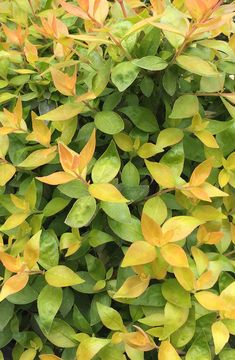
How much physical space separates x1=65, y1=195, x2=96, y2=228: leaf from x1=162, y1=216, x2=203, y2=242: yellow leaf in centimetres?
12

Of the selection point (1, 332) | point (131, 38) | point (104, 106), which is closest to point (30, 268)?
point (1, 332)

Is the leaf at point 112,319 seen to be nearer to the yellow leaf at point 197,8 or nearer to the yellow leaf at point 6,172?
the yellow leaf at point 6,172

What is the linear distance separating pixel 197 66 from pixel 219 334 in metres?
0.43

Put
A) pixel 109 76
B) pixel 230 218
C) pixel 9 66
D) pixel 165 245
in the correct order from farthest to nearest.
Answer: pixel 9 66 → pixel 230 218 → pixel 109 76 → pixel 165 245

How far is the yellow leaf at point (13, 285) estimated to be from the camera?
2.63 feet

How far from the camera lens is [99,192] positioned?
31.7 inches

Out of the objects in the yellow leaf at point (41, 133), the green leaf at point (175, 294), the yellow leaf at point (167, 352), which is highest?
the yellow leaf at point (41, 133)

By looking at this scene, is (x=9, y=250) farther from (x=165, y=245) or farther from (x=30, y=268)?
(x=165, y=245)

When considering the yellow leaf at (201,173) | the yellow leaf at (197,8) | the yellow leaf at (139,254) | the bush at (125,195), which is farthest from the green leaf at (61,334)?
the yellow leaf at (197,8)

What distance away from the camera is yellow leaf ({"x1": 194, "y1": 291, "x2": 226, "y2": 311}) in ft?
2.66

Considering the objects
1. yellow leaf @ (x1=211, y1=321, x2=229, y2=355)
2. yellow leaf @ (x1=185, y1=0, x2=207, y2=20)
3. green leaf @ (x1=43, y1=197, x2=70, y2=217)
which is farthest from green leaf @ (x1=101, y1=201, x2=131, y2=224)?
yellow leaf @ (x1=185, y1=0, x2=207, y2=20)

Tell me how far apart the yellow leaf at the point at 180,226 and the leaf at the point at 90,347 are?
0.22 metres

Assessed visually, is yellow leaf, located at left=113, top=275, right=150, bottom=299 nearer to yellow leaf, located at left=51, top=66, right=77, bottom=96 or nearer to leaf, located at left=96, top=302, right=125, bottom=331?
leaf, located at left=96, top=302, right=125, bottom=331

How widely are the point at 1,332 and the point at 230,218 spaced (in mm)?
503
